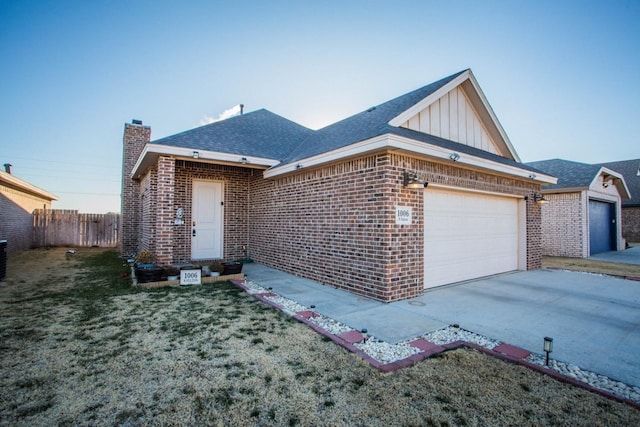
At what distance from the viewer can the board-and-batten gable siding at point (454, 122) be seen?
22.6ft

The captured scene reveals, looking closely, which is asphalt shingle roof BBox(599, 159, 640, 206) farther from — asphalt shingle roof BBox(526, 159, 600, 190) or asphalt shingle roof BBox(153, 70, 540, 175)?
asphalt shingle roof BBox(153, 70, 540, 175)

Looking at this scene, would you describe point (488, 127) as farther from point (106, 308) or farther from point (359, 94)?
point (106, 308)

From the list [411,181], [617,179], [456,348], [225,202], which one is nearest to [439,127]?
[411,181]

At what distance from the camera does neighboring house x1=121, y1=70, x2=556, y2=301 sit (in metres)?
5.53

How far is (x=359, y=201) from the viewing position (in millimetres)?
5828

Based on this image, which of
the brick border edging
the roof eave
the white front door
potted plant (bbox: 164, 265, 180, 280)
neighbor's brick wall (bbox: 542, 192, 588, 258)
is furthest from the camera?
the roof eave

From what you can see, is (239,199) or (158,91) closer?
(239,199)

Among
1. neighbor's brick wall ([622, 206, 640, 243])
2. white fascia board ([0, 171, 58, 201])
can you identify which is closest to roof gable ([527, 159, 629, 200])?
neighbor's brick wall ([622, 206, 640, 243])

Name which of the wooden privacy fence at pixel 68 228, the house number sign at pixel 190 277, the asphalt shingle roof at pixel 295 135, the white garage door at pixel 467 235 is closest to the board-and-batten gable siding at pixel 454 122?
the asphalt shingle roof at pixel 295 135

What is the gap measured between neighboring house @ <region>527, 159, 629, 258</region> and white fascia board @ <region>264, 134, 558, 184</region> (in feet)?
25.1

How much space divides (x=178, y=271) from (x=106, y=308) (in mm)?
2120

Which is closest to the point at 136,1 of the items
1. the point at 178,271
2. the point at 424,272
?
the point at 178,271

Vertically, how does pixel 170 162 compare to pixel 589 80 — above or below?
below

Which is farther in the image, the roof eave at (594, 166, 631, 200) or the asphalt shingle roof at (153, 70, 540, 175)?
the roof eave at (594, 166, 631, 200)
